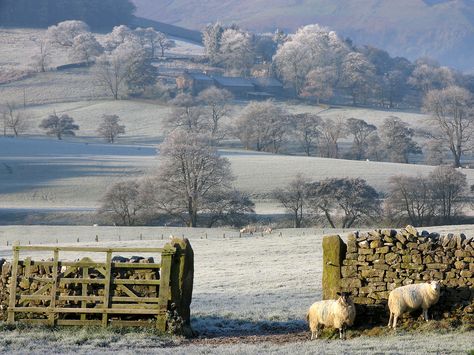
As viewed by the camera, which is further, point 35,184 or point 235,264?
point 35,184

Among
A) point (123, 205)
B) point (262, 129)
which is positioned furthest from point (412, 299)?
point (262, 129)

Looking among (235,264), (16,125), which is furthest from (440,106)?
(235,264)

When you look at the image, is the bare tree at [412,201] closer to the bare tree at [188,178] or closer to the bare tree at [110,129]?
the bare tree at [188,178]

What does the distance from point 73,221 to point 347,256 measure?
177 ft

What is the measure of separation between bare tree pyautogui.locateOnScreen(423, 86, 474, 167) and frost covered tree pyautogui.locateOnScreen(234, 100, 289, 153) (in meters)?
21.2

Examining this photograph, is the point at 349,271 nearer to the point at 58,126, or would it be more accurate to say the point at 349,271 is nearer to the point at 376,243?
the point at 376,243

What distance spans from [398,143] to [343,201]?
54406 mm

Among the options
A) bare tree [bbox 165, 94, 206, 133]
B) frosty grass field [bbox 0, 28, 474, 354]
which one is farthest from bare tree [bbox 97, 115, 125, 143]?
bare tree [bbox 165, 94, 206, 133]

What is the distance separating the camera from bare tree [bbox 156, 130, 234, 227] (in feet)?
251

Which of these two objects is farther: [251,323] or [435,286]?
[251,323]

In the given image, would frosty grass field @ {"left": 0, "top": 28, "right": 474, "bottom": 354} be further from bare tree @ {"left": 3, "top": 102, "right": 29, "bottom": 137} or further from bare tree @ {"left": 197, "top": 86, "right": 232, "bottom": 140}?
bare tree @ {"left": 197, "top": 86, "right": 232, "bottom": 140}

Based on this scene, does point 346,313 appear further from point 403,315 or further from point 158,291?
point 158,291

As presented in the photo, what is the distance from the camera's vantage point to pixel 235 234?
5903 cm

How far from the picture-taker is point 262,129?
134125 millimetres
